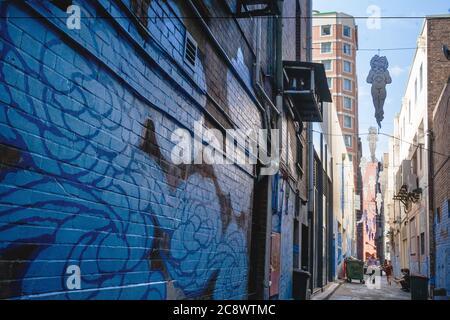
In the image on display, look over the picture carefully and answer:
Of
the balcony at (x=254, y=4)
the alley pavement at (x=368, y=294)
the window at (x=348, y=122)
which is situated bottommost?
the alley pavement at (x=368, y=294)

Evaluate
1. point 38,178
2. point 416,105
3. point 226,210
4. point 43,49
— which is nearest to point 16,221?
point 38,178

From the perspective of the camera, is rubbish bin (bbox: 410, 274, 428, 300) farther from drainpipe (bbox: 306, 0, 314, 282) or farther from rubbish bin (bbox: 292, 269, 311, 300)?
drainpipe (bbox: 306, 0, 314, 282)

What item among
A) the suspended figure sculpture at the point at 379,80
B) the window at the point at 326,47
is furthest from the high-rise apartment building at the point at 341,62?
the suspended figure sculpture at the point at 379,80

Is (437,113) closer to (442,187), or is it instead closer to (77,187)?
(442,187)

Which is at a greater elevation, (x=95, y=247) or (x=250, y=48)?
(x=250, y=48)

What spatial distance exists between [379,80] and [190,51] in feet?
22.5

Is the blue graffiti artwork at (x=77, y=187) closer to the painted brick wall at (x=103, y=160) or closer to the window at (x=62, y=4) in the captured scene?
the painted brick wall at (x=103, y=160)

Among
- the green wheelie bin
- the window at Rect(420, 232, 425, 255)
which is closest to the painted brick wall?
the window at Rect(420, 232, 425, 255)

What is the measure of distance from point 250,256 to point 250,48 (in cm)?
374

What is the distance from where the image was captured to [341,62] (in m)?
59.1

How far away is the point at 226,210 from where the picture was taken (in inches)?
256

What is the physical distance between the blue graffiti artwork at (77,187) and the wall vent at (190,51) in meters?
1.29

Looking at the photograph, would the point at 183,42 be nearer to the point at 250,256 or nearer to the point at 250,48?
the point at 250,48

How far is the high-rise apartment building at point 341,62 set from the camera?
5747 centimetres
